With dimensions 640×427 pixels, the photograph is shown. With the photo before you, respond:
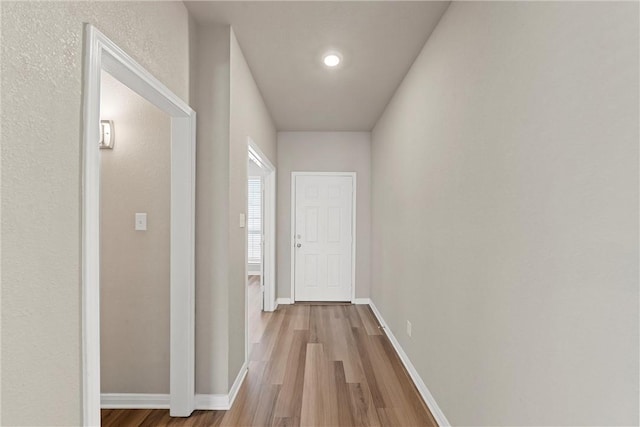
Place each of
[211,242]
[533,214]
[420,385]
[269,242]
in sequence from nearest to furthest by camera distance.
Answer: [533,214] < [211,242] < [420,385] < [269,242]

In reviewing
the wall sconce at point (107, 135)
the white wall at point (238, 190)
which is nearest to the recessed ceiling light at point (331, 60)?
the white wall at point (238, 190)

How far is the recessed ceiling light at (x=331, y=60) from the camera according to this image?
266 centimetres

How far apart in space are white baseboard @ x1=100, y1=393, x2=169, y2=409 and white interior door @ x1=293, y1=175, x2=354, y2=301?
2.86 m

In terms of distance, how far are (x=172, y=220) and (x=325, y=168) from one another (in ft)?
10.0

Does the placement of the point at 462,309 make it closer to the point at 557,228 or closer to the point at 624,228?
the point at 557,228

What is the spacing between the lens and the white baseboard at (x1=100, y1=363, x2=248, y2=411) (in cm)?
221

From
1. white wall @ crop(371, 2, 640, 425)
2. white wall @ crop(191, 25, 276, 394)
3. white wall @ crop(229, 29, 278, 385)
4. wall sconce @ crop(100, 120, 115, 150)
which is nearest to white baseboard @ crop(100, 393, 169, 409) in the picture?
white wall @ crop(191, 25, 276, 394)

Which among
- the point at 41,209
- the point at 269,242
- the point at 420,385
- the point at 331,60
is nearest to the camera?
the point at 41,209

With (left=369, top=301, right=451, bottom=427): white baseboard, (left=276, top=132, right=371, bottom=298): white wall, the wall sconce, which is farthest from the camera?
(left=276, top=132, right=371, bottom=298): white wall

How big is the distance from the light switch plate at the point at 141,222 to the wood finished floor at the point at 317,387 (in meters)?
1.18

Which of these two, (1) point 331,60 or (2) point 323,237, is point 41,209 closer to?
(1) point 331,60

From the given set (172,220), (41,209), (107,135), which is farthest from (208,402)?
(107,135)

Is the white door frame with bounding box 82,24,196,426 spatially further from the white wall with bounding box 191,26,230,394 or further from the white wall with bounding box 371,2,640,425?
the white wall with bounding box 371,2,640,425

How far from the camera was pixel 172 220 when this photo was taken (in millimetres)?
2121
